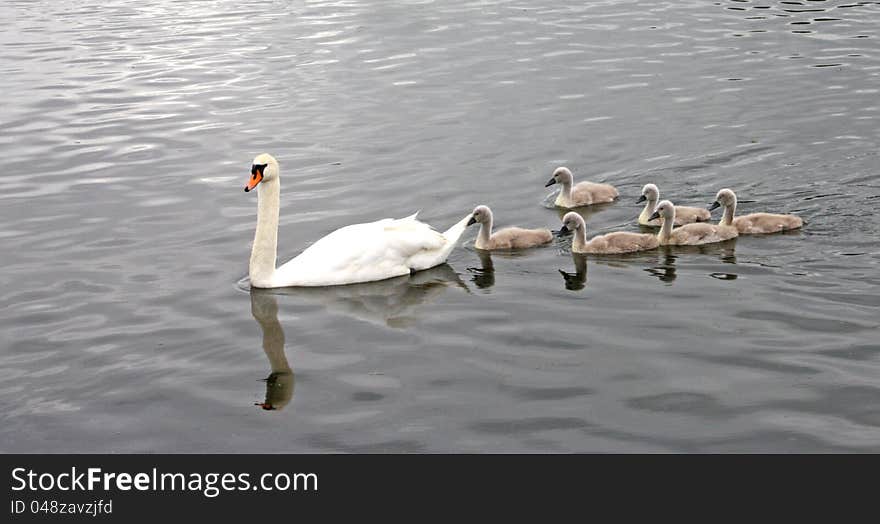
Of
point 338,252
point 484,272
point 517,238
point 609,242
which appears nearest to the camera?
point 338,252

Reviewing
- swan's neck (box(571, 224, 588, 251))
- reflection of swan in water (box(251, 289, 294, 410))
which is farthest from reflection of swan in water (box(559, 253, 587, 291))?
reflection of swan in water (box(251, 289, 294, 410))

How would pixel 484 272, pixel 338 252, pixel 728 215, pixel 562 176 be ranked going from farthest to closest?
pixel 562 176 < pixel 728 215 < pixel 484 272 < pixel 338 252

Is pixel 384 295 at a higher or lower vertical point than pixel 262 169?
lower

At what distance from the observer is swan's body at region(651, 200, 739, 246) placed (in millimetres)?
13359

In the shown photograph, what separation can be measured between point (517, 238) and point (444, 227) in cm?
117

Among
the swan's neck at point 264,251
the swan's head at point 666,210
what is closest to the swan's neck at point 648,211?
the swan's head at point 666,210

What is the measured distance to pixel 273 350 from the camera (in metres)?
11.1

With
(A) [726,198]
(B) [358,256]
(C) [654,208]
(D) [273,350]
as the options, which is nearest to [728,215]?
(A) [726,198]

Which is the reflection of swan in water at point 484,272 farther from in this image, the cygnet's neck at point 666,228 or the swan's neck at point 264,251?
the swan's neck at point 264,251

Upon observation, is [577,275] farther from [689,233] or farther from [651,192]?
[651,192]

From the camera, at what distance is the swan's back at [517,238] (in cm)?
1353
